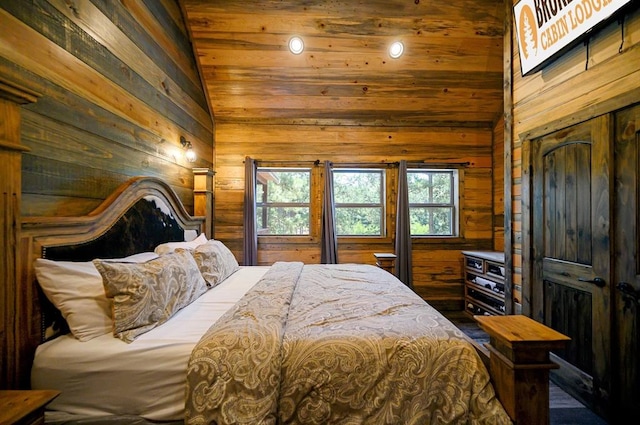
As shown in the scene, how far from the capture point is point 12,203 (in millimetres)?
1114

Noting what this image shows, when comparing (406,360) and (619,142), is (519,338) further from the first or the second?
(619,142)

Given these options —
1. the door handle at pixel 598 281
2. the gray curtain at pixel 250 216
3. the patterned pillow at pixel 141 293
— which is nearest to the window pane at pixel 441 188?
the door handle at pixel 598 281

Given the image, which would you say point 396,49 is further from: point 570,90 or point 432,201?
point 432,201

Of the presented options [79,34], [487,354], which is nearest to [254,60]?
[79,34]

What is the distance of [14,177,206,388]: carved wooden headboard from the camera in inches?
47.1

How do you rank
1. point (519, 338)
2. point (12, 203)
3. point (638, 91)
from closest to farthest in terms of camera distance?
1. point (519, 338)
2. point (12, 203)
3. point (638, 91)

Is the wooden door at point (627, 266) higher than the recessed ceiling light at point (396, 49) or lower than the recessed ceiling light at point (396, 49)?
lower

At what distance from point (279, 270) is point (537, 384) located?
190cm

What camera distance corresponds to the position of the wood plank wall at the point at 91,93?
1363mm

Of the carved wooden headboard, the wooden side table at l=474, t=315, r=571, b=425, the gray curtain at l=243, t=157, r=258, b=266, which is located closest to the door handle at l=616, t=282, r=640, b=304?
the wooden side table at l=474, t=315, r=571, b=425

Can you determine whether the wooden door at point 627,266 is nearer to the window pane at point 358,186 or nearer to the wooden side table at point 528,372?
the wooden side table at point 528,372

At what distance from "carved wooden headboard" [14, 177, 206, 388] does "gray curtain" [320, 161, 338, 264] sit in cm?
185

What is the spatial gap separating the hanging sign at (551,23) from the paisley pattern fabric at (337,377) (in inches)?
84.0

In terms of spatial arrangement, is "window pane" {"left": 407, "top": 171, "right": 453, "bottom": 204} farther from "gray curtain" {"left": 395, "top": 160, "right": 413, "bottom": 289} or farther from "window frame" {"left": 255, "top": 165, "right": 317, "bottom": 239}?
"window frame" {"left": 255, "top": 165, "right": 317, "bottom": 239}
